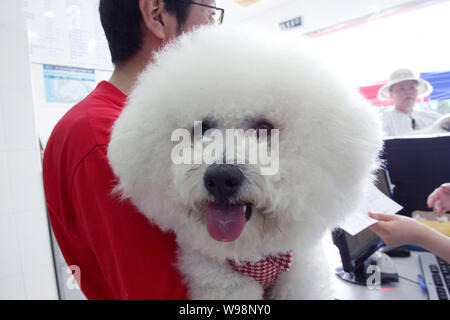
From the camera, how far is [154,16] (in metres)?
0.75

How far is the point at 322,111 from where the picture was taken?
50 cm

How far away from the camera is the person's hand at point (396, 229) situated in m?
0.90

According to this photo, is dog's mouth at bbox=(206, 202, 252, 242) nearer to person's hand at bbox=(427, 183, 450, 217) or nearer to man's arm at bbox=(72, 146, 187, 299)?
man's arm at bbox=(72, 146, 187, 299)

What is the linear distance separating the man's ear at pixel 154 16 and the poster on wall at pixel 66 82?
1453mm

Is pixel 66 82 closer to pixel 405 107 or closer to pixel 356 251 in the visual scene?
pixel 356 251

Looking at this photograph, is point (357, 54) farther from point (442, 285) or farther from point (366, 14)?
point (442, 285)

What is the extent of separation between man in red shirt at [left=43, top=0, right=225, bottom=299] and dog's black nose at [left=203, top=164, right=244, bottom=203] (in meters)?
0.19

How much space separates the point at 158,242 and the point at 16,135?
164 cm

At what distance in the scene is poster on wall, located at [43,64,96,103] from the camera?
185cm

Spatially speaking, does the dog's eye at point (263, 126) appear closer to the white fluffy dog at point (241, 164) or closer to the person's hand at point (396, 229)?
the white fluffy dog at point (241, 164)

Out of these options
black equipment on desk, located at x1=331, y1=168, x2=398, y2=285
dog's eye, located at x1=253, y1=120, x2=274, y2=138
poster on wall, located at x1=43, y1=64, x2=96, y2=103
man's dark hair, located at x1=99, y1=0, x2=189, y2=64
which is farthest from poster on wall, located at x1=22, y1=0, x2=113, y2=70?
black equipment on desk, located at x1=331, y1=168, x2=398, y2=285

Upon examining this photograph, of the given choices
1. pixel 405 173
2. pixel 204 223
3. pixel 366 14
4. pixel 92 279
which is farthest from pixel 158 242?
pixel 366 14

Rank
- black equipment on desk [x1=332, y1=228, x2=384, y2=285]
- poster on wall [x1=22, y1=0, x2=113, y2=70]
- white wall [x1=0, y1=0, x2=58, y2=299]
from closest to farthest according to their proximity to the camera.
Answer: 1. black equipment on desk [x1=332, y1=228, x2=384, y2=285]
2. white wall [x1=0, y1=0, x2=58, y2=299]
3. poster on wall [x1=22, y1=0, x2=113, y2=70]

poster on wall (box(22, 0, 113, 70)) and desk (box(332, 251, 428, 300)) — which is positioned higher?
poster on wall (box(22, 0, 113, 70))
